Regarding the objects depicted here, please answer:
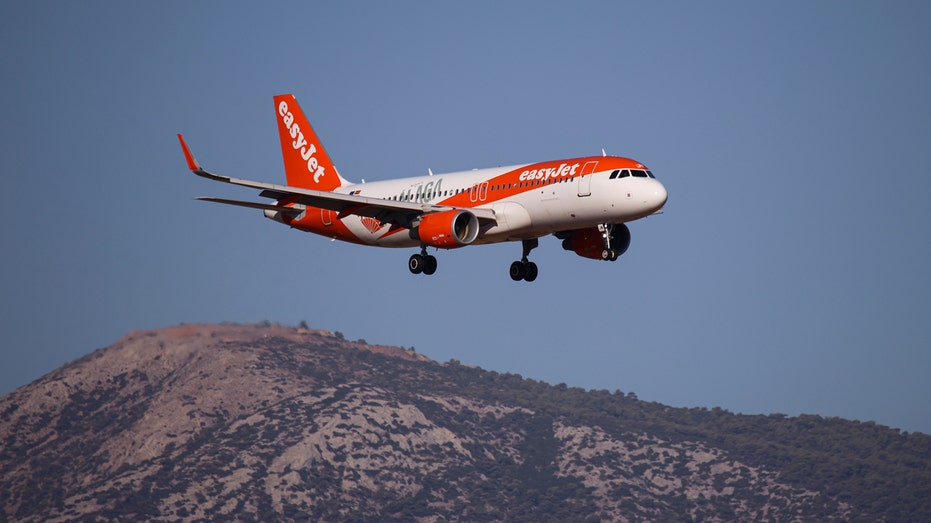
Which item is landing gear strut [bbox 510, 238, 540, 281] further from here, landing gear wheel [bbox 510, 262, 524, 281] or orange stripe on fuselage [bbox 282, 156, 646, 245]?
orange stripe on fuselage [bbox 282, 156, 646, 245]

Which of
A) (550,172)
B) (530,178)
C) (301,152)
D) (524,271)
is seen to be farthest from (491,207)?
(301,152)

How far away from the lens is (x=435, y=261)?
67312 millimetres

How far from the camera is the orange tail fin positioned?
78.7 metres

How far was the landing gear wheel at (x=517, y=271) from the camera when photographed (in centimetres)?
6688

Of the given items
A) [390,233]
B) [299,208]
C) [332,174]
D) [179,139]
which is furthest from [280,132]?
[179,139]

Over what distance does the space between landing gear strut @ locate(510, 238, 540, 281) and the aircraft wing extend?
5.03 metres

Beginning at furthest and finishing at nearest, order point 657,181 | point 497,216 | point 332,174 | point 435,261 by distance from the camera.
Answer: point 332,174
point 435,261
point 497,216
point 657,181

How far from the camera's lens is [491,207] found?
62.5m

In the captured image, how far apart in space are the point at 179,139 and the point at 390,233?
43.3 ft

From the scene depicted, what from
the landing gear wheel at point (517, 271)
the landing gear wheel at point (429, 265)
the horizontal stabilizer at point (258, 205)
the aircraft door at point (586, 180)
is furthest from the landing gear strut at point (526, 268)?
the horizontal stabilizer at point (258, 205)

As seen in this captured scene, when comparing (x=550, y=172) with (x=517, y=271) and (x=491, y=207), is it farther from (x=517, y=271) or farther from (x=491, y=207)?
(x=517, y=271)

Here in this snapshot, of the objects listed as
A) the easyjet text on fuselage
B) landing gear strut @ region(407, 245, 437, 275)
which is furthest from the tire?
the easyjet text on fuselage

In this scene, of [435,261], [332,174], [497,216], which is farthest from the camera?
[332,174]

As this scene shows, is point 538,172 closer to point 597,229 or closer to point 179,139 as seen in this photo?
point 597,229
